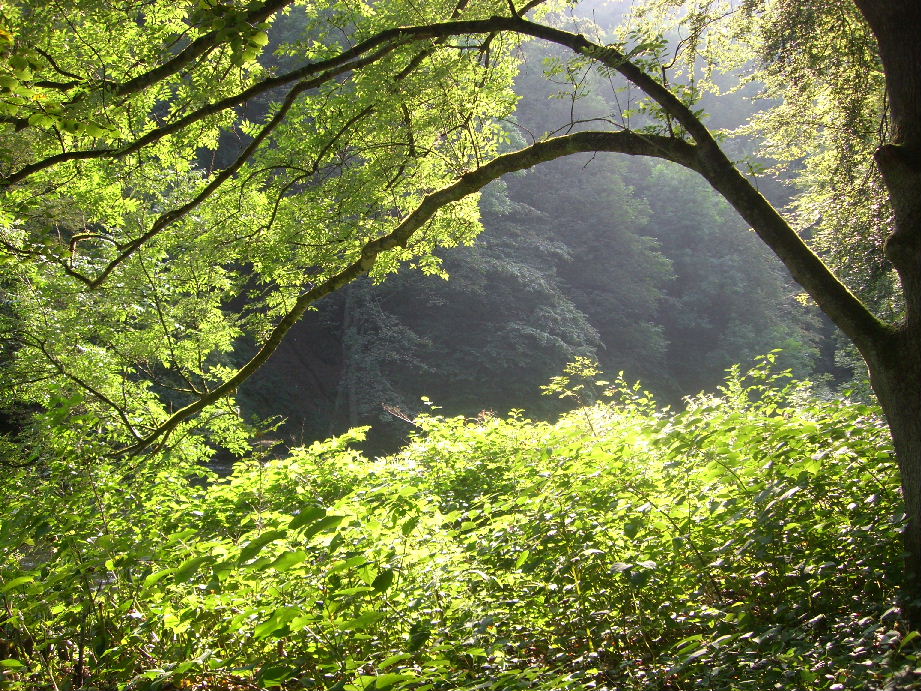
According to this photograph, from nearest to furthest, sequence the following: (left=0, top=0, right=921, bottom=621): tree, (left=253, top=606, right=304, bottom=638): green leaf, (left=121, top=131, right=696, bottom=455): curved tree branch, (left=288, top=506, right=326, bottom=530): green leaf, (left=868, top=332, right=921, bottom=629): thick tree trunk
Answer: (left=253, top=606, right=304, bottom=638): green leaf < (left=288, top=506, right=326, bottom=530): green leaf < (left=868, top=332, right=921, bottom=629): thick tree trunk < (left=0, top=0, right=921, bottom=621): tree < (left=121, top=131, right=696, bottom=455): curved tree branch

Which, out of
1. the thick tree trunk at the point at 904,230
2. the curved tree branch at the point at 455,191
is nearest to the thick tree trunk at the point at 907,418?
the thick tree trunk at the point at 904,230

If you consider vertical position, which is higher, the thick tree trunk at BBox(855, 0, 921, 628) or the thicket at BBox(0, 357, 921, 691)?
the thick tree trunk at BBox(855, 0, 921, 628)

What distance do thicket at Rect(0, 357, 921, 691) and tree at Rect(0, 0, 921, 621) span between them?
358 mm

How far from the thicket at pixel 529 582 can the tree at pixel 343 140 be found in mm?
358

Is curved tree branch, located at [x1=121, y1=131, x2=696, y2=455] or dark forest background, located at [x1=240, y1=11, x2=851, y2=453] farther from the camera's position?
dark forest background, located at [x1=240, y1=11, x2=851, y2=453]

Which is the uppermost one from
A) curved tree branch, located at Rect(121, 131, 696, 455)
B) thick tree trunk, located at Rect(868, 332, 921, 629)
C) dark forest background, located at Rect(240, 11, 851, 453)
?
dark forest background, located at Rect(240, 11, 851, 453)

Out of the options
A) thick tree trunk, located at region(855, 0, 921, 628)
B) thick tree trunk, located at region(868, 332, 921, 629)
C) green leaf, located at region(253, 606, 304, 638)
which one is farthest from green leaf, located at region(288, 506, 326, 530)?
thick tree trunk, located at region(855, 0, 921, 628)

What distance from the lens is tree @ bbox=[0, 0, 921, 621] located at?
10.4ft

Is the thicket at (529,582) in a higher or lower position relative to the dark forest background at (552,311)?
lower

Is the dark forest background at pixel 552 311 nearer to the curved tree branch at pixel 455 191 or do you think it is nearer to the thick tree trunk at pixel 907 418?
the curved tree branch at pixel 455 191

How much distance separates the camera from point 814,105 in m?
8.89

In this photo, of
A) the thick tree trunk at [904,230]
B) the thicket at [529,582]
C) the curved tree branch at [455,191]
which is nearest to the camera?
the thicket at [529,582]

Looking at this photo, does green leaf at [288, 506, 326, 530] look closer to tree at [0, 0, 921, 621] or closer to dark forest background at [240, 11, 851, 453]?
tree at [0, 0, 921, 621]

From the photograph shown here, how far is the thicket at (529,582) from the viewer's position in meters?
2.25
